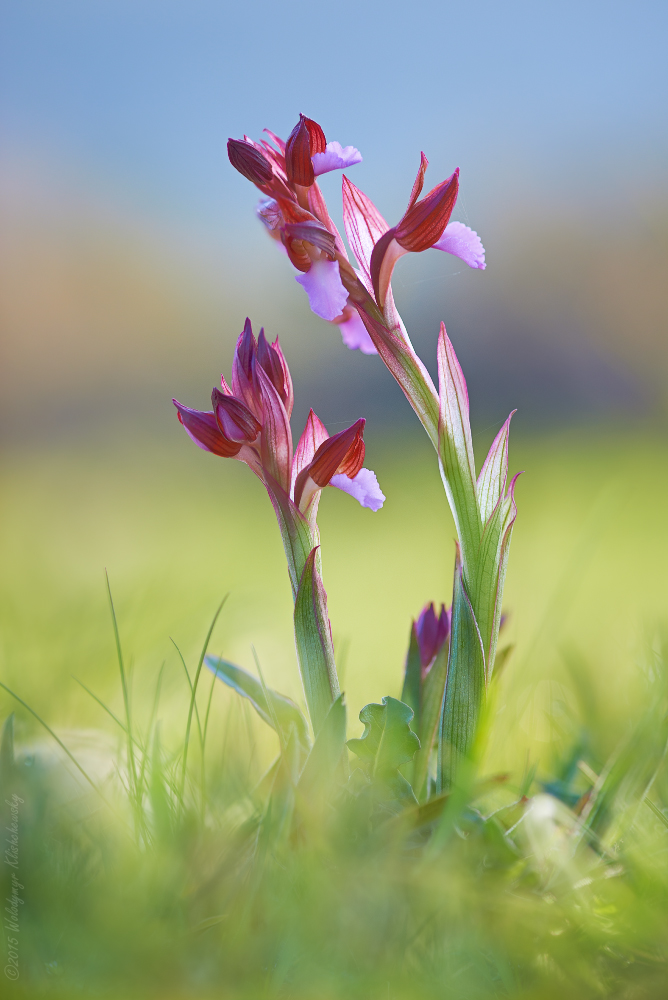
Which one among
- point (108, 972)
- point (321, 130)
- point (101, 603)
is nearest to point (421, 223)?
point (321, 130)

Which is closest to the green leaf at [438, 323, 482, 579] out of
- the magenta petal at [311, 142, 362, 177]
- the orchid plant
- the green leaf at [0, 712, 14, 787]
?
the orchid plant

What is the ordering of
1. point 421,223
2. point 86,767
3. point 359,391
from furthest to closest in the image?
point 359,391 < point 86,767 < point 421,223

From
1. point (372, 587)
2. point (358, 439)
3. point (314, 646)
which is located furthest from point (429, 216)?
point (372, 587)

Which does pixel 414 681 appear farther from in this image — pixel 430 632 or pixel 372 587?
pixel 372 587

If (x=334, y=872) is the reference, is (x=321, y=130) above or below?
above

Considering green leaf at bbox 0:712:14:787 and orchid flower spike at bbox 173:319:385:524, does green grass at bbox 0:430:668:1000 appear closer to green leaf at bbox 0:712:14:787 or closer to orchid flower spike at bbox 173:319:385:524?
green leaf at bbox 0:712:14:787

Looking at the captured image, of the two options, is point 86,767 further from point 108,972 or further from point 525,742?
point 525,742

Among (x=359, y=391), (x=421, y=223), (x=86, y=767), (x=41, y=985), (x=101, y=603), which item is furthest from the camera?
(x=359, y=391)
